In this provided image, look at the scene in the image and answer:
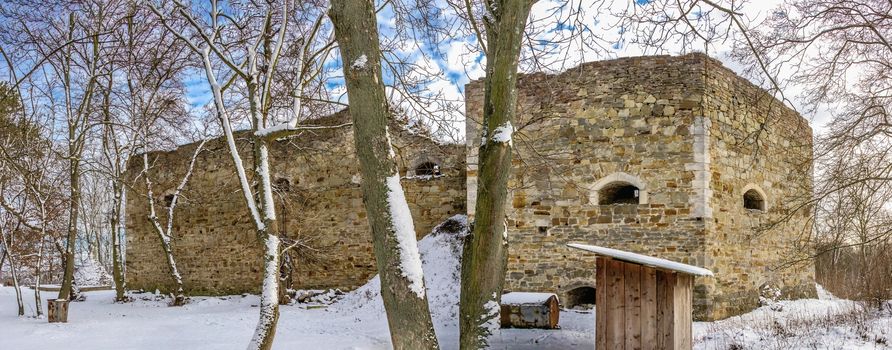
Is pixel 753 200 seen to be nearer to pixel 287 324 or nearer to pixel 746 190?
pixel 746 190

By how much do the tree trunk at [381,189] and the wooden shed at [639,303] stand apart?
2.61 meters

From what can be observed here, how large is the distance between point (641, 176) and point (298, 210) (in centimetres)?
Result: 776

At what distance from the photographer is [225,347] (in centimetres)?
774

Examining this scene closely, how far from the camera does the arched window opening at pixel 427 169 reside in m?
12.8

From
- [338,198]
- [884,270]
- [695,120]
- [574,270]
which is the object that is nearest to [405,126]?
[338,198]

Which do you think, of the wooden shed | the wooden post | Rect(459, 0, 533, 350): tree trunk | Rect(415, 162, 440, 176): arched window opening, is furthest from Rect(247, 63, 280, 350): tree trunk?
the wooden post

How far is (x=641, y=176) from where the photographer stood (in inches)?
382

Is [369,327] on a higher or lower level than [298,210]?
lower

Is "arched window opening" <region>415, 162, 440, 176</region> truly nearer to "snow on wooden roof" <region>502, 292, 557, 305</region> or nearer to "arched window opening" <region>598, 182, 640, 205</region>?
"arched window opening" <region>598, 182, 640, 205</region>

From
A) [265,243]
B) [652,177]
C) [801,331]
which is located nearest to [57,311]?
→ [265,243]

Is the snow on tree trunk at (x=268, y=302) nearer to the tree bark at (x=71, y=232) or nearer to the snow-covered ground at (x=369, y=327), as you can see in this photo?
the snow-covered ground at (x=369, y=327)

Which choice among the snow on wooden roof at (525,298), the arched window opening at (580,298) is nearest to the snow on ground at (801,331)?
the arched window opening at (580,298)

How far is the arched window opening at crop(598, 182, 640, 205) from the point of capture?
10.1m

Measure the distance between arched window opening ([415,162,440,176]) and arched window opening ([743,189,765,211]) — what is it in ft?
19.3
